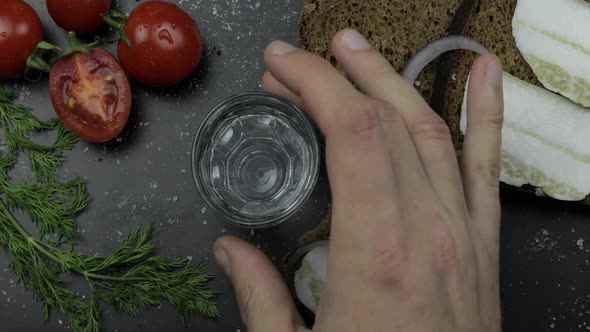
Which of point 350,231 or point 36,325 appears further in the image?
point 36,325

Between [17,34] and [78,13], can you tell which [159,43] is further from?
[17,34]

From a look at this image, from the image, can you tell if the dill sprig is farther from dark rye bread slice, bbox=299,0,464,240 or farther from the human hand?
dark rye bread slice, bbox=299,0,464,240

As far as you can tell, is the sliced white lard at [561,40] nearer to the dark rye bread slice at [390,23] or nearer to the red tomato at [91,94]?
the dark rye bread slice at [390,23]

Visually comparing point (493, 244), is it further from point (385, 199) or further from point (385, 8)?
point (385, 8)

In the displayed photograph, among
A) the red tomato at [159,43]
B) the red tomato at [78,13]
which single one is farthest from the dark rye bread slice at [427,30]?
the red tomato at [78,13]

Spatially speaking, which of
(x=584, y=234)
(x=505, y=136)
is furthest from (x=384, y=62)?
(x=584, y=234)
